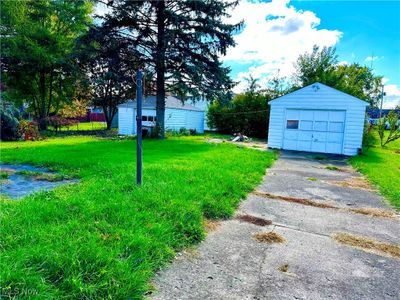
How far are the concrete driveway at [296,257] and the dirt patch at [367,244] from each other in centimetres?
1

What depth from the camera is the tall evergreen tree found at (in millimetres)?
14070

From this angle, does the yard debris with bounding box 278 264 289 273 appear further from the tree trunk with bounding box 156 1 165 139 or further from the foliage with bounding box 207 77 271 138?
the foliage with bounding box 207 77 271 138

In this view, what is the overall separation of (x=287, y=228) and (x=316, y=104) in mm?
11374

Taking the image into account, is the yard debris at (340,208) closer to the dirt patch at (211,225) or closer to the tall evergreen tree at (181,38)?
the dirt patch at (211,225)

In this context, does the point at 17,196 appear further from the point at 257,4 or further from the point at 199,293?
the point at 257,4

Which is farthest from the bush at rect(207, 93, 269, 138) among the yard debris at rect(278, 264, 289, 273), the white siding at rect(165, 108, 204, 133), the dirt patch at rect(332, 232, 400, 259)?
the yard debris at rect(278, 264, 289, 273)

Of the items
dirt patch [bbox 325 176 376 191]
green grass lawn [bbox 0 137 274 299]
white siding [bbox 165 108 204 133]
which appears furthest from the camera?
white siding [bbox 165 108 204 133]

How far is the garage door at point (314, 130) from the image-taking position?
13.2 metres

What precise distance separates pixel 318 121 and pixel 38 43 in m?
19.9

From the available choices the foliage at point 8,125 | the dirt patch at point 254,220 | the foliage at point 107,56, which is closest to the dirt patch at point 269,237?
the dirt patch at point 254,220

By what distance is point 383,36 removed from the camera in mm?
12102

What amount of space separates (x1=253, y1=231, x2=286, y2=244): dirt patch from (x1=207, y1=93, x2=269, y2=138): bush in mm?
19056

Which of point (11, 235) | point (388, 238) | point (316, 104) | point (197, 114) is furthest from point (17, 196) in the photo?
point (197, 114)

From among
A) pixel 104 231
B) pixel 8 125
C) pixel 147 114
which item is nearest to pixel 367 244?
pixel 104 231
